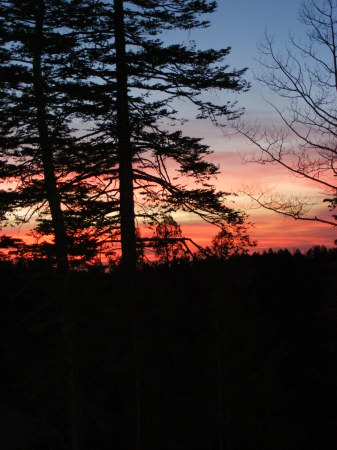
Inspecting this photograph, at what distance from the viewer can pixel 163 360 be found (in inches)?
663

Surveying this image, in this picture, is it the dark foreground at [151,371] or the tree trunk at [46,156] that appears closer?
the dark foreground at [151,371]

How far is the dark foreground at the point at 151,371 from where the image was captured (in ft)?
46.8

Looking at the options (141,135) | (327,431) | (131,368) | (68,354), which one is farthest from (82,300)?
(327,431)

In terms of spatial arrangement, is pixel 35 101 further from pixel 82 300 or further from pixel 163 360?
pixel 163 360

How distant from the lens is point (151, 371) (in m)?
16.7

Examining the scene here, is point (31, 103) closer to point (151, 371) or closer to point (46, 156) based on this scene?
point (46, 156)

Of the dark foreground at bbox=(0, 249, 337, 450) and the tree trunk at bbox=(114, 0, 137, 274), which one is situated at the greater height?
the tree trunk at bbox=(114, 0, 137, 274)

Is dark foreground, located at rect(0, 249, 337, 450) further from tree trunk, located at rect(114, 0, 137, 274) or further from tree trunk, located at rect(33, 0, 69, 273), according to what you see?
tree trunk, located at rect(114, 0, 137, 274)

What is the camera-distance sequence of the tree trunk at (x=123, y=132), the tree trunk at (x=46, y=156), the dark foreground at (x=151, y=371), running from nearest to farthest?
the dark foreground at (x=151, y=371), the tree trunk at (x=123, y=132), the tree trunk at (x=46, y=156)

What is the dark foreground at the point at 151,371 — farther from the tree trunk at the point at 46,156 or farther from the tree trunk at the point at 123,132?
the tree trunk at the point at 123,132

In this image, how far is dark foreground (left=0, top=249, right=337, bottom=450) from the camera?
46.8 feet

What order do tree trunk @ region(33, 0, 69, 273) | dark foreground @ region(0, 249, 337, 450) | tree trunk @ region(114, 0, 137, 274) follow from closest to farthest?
dark foreground @ region(0, 249, 337, 450) < tree trunk @ region(114, 0, 137, 274) < tree trunk @ region(33, 0, 69, 273)

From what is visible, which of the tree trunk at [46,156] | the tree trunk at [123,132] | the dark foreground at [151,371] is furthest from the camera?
the tree trunk at [46,156]

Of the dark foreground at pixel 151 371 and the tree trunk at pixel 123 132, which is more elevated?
the tree trunk at pixel 123 132
